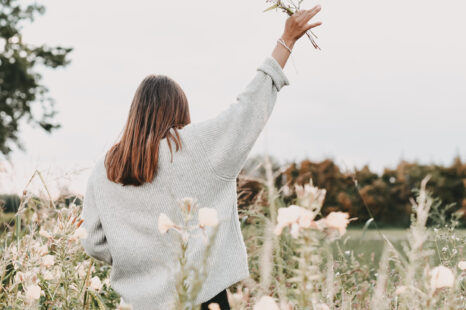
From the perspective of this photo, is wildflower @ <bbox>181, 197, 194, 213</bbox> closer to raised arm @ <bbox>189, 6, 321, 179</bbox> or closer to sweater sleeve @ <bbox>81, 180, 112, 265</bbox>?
raised arm @ <bbox>189, 6, 321, 179</bbox>

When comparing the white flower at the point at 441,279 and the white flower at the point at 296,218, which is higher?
the white flower at the point at 296,218

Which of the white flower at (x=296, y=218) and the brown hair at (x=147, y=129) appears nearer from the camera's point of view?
the white flower at (x=296, y=218)

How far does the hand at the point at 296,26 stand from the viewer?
210 centimetres

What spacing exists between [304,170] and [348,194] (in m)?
1.02

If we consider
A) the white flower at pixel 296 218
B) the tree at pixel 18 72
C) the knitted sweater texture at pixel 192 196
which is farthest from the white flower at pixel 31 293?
the tree at pixel 18 72

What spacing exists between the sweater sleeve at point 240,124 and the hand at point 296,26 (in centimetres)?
13

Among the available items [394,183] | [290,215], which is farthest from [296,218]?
[394,183]

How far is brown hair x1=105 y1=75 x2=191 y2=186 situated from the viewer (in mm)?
2016

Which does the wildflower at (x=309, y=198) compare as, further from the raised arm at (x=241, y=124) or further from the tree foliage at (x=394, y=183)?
the tree foliage at (x=394, y=183)

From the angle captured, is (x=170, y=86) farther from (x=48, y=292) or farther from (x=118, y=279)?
(x=48, y=292)

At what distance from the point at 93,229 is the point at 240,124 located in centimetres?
80

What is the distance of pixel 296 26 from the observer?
210cm

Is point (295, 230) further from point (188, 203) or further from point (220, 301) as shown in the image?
point (220, 301)

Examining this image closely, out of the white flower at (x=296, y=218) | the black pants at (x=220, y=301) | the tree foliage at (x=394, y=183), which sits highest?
the white flower at (x=296, y=218)
